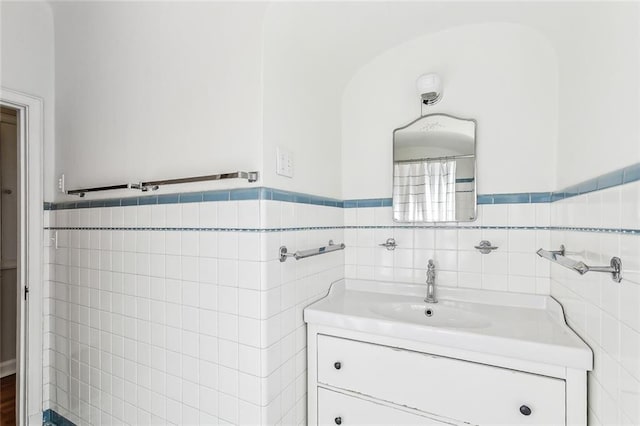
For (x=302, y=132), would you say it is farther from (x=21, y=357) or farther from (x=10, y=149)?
(x=10, y=149)

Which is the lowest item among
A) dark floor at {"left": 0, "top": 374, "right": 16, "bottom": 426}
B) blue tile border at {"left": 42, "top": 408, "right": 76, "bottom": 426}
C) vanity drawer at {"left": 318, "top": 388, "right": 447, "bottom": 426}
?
dark floor at {"left": 0, "top": 374, "right": 16, "bottom": 426}

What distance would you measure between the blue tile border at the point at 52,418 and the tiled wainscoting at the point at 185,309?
39 mm

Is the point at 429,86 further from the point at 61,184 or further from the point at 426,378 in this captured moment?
the point at 61,184

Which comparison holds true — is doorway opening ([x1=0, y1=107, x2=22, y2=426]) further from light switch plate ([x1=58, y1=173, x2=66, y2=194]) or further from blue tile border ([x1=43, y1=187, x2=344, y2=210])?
blue tile border ([x1=43, y1=187, x2=344, y2=210])

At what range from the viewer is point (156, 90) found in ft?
4.98

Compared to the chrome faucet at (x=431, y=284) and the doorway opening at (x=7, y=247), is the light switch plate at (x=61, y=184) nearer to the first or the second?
the doorway opening at (x=7, y=247)

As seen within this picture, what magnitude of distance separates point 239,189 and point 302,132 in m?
0.45

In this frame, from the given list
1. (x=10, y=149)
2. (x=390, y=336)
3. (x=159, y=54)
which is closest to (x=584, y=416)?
(x=390, y=336)

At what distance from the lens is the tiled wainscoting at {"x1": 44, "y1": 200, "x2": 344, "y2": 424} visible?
49.8 inches

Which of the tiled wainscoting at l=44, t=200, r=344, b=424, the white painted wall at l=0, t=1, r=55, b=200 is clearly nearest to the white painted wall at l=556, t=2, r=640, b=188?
the tiled wainscoting at l=44, t=200, r=344, b=424

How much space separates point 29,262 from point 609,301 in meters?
2.69

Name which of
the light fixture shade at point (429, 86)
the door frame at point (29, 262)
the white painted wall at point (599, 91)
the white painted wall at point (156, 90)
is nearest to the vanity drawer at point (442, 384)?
the white painted wall at point (599, 91)

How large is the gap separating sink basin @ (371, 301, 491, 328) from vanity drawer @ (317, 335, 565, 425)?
0.75 feet

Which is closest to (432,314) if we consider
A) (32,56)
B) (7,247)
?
(32,56)
